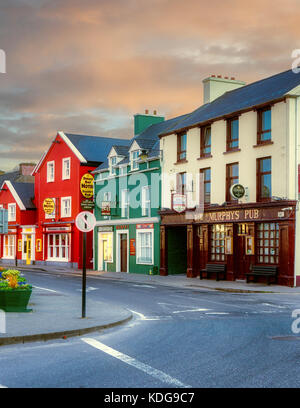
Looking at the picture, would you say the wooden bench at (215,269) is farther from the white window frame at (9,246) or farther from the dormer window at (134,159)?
the white window frame at (9,246)

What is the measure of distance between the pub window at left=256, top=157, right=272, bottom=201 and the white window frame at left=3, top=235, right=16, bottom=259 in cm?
3369

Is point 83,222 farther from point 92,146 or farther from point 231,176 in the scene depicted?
point 92,146

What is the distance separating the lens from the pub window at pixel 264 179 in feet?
93.2

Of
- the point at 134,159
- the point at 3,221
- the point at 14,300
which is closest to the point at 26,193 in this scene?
the point at 134,159

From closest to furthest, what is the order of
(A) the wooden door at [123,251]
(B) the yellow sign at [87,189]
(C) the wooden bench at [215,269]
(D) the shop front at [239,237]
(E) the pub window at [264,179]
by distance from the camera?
(B) the yellow sign at [87,189]
(D) the shop front at [239,237]
(E) the pub window at [264,179]
(C) the wooden bench at [215,269]
(A) the wooden door at [123,251]

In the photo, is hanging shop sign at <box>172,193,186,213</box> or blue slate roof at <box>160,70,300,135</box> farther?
hanging shop sign at <box>172,193,186,213</box>

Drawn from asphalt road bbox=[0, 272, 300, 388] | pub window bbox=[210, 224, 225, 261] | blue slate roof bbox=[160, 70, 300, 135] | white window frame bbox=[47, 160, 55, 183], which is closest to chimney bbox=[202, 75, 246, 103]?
blue slate roof bbox=[160, 70, 300, 135]

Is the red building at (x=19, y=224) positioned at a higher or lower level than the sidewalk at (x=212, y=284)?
higher

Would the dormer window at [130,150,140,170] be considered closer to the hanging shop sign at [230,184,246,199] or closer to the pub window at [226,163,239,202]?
the pub window at [226,163,239,202]

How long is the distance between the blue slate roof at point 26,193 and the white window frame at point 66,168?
787cm

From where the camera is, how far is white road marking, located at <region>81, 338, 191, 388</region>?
8.09 m

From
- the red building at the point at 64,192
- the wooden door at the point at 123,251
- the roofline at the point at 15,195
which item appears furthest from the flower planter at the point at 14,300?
the roofline at the point at 15,195

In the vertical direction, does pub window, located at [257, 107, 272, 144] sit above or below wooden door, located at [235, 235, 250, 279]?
above

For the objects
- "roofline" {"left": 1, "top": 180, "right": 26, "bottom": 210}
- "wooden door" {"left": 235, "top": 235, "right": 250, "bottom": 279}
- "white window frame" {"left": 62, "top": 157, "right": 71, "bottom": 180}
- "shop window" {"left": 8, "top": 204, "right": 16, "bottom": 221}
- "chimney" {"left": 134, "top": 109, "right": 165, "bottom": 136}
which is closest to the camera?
"wooden door" {"left": 235, "top": 235, "right": 250, "bottom": 279}
